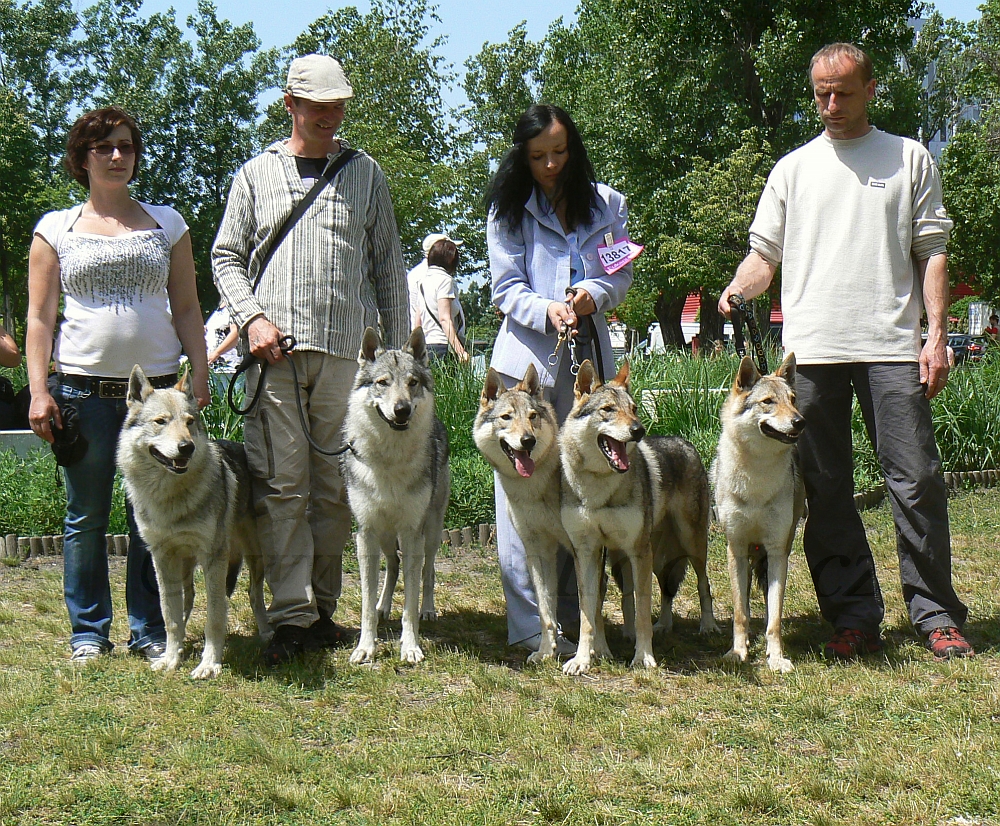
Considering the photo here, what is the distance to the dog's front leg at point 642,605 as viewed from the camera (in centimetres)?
455

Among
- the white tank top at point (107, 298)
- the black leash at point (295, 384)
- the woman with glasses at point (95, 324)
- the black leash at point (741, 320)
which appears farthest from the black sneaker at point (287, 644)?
the black leash at point (741, 320)

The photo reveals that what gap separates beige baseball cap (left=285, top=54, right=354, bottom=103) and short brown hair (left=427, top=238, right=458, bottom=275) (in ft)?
13.8

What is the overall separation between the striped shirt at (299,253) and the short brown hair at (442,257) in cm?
389

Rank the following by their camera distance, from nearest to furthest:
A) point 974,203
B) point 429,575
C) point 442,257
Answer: point 429,575 < point 442,257 < point 974,203

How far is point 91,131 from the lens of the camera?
14.9ft

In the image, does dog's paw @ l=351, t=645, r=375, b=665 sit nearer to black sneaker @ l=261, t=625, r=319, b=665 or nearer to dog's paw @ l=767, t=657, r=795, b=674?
black sneaker @ l=261, t=625, r=319, b=665

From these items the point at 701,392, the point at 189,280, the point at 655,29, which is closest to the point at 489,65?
the point at 655,29

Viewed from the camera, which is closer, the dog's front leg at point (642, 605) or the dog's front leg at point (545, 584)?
the dog's front leg at point (642, 605)

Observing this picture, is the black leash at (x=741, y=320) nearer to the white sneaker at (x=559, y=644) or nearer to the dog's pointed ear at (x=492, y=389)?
the dog's pointed ear at (x=492, y=389)

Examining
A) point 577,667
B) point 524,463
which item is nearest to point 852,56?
point 524,463

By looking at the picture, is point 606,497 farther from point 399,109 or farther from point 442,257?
point 399,109

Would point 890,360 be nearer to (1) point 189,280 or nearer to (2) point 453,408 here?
(1) point 189,280

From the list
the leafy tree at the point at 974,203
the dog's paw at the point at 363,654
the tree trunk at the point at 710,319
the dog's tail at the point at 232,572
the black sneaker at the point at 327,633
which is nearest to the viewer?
the dog's paw at the point at 363,654

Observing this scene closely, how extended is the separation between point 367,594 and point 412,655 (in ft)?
1.22
